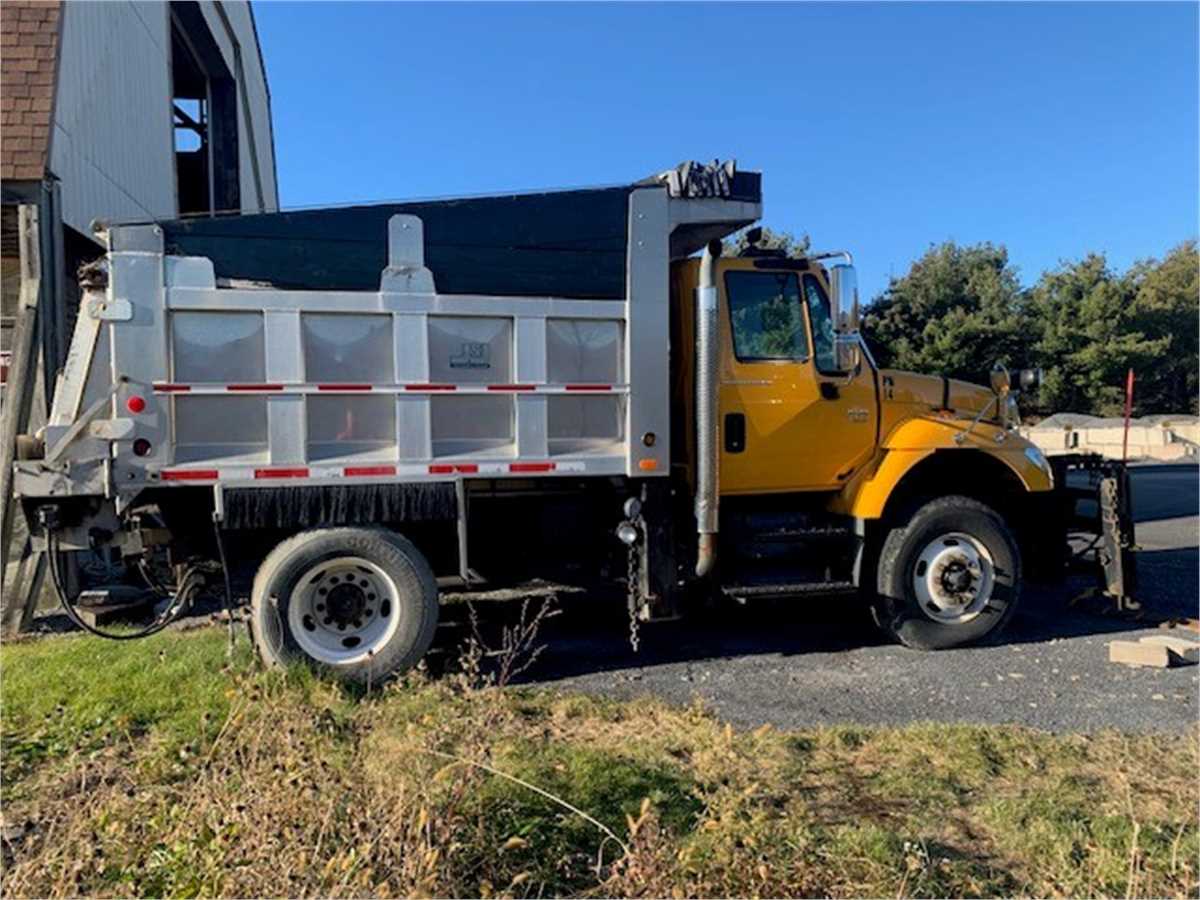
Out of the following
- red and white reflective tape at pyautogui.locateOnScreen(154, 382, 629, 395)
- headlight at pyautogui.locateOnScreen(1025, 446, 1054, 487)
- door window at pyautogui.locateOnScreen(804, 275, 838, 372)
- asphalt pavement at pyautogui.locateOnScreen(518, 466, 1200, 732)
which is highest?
door window at pyautogui.locateOnScreen(804, 275, 838, 372)

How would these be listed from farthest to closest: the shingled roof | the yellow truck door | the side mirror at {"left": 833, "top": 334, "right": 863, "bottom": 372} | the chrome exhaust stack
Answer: the shingled roof → the side mirror at {"left": 833, "top": 334, "right": 863, "bottom": 372} → the yellow truck door → the chrome exhaust stack

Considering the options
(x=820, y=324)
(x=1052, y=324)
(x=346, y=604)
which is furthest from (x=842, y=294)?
(x=1052, y=324)

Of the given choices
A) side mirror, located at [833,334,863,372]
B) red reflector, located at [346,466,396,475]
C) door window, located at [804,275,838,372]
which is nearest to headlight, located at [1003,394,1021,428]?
side mirror, located at [833,334,863,372]

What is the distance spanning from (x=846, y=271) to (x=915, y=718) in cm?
298

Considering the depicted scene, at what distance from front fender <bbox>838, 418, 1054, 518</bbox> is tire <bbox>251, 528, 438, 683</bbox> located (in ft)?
10.4

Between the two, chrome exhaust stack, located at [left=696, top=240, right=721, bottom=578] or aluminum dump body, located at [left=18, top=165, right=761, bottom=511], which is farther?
chrome exhaust stack, located at [left=696, top=240, right=721, bottom=578]

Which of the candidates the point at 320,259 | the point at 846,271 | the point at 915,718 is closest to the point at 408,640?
the point at 320,259

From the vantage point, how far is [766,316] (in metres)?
6.35

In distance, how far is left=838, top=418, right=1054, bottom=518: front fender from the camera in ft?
21.0

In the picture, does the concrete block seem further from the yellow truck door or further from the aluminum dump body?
the aluminum dump body

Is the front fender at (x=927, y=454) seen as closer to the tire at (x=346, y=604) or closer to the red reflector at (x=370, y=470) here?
the tire at (x=346, y=604)

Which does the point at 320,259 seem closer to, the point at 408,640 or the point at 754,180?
the point at 408,640

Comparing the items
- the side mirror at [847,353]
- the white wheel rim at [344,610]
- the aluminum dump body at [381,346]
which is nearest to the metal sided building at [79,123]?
the aluminum dump body at [381,346]

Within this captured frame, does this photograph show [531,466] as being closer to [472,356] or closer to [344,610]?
[472,356]
